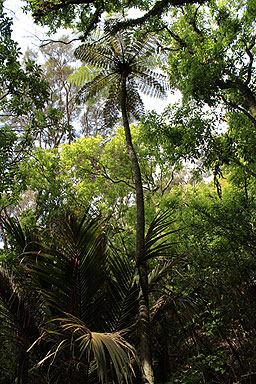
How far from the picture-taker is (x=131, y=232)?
7070 mm

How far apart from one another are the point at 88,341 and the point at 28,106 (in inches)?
177

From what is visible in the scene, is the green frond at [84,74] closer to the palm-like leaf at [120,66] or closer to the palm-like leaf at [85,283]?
the palm-like leaf at [120,66]

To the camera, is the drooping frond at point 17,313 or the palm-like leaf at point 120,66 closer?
the drooping frond at point 17,313

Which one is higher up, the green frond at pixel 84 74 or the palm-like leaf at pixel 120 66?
the green frond at pixel 84 74

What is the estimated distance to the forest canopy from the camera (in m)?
2.89

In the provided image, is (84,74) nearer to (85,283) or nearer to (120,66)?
(120,66)

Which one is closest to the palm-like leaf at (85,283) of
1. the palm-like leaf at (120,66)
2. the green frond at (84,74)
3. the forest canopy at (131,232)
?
the forest canopy at (131,232)

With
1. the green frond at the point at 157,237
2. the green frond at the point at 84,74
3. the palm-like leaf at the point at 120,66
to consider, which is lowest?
the green frond at the point at 157,237

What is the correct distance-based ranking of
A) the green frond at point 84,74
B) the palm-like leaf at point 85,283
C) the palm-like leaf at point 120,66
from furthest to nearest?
the green frond at point 84,74
the palm-like leaf at point 120,66
the palm-like leaf at point 85,283

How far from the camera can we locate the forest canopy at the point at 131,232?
2895 mm

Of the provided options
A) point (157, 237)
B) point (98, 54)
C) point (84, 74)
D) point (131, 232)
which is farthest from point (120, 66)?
point (157, 237)

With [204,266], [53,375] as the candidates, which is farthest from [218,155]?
[53,375]

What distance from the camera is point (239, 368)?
17.0 ft

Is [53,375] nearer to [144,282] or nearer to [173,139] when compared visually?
[144,282]
